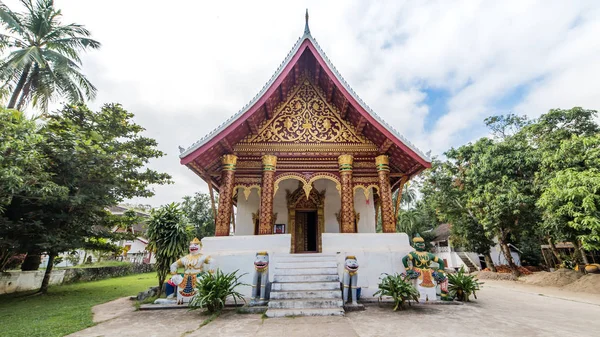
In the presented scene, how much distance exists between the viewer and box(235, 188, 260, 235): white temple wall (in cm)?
946

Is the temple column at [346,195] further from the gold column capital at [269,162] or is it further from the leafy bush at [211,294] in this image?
the leafy bush at [211,294]

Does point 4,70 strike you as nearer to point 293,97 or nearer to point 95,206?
point 95,206

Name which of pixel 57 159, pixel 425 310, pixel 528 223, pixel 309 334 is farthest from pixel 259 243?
pixel 528 223

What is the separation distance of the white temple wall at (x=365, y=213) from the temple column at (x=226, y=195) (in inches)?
182

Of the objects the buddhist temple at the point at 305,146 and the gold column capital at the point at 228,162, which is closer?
the buddhist temple at the point at 305,146

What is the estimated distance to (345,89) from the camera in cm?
729

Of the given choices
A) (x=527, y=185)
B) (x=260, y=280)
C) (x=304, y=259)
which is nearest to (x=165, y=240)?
(x=260, y=280)

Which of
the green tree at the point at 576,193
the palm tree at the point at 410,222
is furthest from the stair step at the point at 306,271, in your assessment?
the palm tree at the point at 410,222

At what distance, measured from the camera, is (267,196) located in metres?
7.29

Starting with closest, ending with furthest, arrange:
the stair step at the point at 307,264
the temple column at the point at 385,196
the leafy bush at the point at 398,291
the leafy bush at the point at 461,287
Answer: the leafy bush at the point at 398,291
the leafy bush at the point at 461,287
the stair step at the point at 307,264
the temple column at the point at 385,196

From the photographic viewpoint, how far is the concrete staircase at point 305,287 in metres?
4.51

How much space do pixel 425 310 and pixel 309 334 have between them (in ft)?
8.21

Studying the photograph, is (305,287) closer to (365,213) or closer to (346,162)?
(346,162)

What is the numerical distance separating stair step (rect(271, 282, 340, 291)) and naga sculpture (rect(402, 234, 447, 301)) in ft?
5.51
